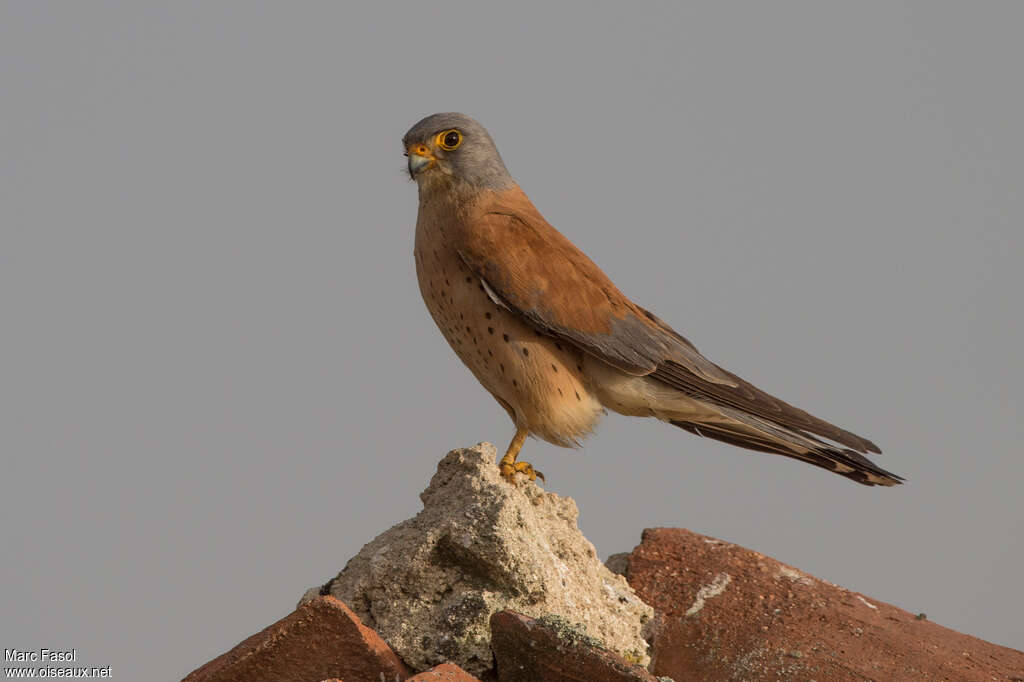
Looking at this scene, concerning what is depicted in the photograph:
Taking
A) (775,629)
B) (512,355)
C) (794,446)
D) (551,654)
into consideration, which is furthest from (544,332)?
(551,654)

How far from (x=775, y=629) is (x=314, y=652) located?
5.92 ft

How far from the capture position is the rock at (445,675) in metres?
3.46

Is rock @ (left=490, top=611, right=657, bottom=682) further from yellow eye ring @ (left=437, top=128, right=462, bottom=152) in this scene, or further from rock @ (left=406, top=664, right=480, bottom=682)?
yellow eye ring @ (left=437, top=128, right=462, bottom=152)

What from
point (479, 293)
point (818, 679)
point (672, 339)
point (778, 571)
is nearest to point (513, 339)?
point (479, 293)

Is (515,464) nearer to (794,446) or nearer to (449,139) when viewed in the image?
(794,446)

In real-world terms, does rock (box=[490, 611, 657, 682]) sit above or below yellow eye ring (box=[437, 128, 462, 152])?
below

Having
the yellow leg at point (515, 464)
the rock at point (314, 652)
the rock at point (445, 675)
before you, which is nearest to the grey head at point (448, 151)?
the yellow leg at point (515, 464)

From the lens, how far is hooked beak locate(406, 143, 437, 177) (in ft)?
16.9

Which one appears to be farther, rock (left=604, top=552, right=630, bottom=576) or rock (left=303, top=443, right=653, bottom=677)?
rock (left=604, top=552, right=630, bottom=576)

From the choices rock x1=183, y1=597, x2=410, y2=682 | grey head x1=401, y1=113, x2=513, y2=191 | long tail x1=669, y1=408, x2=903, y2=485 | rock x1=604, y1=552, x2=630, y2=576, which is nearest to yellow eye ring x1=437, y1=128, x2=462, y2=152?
Answer: grey head x1=401, y1=113, x2=513, y2=191

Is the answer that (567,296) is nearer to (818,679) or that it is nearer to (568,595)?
(568,595)

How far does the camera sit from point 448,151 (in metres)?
5.21

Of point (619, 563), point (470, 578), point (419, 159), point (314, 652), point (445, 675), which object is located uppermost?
point (419, 159)

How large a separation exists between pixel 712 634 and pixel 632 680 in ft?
4.11
